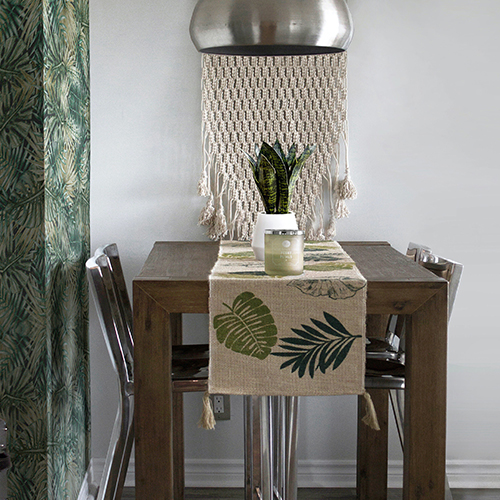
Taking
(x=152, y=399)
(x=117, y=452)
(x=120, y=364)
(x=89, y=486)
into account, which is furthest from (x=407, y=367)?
(x=89, y=486)

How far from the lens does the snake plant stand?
6.17ft

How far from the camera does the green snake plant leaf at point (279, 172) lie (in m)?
1.87

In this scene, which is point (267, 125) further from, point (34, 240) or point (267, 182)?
point (34, 240)

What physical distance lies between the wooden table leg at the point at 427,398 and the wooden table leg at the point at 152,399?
60 centimetres

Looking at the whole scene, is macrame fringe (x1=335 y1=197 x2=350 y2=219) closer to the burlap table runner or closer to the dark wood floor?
the burlap table runner

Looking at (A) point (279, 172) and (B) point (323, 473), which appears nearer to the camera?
(A) point (279, 172)

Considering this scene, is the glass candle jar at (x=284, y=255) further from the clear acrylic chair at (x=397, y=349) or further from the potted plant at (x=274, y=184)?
the clear acrylic chair at (x=397, y=349)

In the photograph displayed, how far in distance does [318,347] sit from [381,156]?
1102mm

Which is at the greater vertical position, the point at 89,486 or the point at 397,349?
the point at 397,349

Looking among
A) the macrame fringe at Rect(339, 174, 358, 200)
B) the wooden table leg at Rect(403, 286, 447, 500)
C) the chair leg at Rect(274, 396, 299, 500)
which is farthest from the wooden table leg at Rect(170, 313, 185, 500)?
the wooden table leg at Rect(403, 286, 447, 500)

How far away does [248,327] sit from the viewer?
5.09ft

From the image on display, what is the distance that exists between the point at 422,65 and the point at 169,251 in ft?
3.87

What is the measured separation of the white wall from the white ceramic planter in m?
0.58

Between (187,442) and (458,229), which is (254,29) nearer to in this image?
(458,229)
